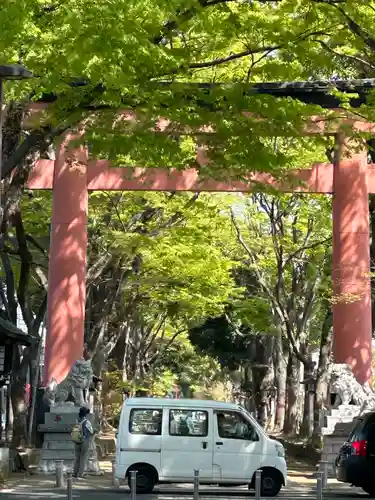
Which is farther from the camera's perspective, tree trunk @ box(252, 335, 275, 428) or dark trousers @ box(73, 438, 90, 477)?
tree trunk @ box(252, 335, 275, 428)

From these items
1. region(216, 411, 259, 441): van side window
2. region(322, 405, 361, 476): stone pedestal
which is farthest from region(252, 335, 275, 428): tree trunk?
region(216, 411, 259, 441): van side window

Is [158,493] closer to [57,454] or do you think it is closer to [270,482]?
[270,482]

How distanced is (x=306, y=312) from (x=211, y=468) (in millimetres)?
13098

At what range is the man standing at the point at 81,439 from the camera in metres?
19.7

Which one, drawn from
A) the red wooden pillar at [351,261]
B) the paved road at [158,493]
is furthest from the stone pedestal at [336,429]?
the paved road at [158,493]

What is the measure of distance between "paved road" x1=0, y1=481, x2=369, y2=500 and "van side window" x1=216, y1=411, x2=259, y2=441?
1.07m

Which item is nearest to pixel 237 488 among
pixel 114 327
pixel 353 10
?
pixel 353 10

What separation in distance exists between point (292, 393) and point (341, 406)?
10.1 metres

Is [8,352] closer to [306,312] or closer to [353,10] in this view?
[353,10]

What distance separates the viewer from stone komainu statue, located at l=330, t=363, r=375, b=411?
891 inches

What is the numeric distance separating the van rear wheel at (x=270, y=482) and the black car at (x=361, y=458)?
113 centimetres

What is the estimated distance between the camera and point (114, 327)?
33.7m

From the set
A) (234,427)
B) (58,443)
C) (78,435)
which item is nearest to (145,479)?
(234,427)

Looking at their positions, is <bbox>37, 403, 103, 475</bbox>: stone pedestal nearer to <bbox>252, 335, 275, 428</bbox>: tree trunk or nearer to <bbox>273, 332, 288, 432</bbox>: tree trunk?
<bbox>273, 332, 288, 432</bbox>: tree trunk
